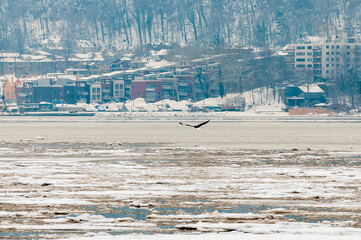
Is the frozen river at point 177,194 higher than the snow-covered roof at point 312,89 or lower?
lower

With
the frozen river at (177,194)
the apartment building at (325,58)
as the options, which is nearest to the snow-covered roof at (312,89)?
the apartment building at (325,58)

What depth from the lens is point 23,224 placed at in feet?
77.8

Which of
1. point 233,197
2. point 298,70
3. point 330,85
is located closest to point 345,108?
point 330,85

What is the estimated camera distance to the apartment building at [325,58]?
19200 centimetres

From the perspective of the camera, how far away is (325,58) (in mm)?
193625

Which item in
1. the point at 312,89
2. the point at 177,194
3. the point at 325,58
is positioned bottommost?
the point at 177,194

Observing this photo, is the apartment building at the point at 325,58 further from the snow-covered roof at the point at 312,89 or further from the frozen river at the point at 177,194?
the frozen river at the point at 177,194

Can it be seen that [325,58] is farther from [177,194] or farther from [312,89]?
[177,194]

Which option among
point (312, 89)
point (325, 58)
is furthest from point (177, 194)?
point (325, 58)

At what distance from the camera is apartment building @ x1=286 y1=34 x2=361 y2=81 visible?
630 ft

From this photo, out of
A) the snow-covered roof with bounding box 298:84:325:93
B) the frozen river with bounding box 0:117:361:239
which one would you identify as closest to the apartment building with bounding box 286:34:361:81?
the snow-covered roof with bounding box 298:84:325:93

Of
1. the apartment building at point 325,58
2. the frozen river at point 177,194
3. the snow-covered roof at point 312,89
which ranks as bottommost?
the frozen river at point 177,194

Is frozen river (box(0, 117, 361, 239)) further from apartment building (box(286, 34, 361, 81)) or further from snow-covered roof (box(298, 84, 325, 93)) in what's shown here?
apartment building (box(286, 34, 361, 81))

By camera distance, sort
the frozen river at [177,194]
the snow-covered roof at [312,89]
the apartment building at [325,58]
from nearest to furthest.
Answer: the frozen river at [177,194] → the snow-covered roof at [312,89] → the apartment building at [325,58]
